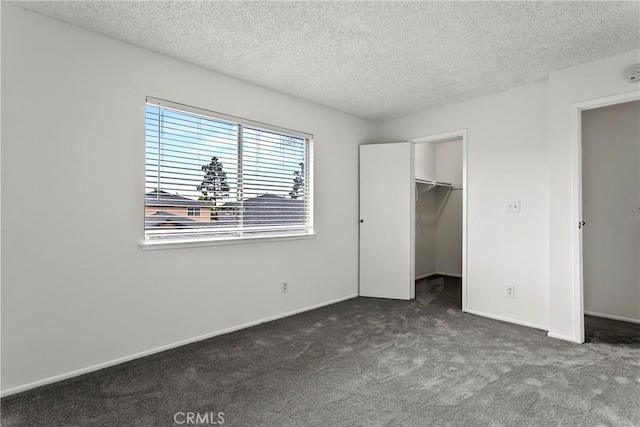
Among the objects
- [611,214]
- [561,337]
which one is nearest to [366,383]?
[561,337]

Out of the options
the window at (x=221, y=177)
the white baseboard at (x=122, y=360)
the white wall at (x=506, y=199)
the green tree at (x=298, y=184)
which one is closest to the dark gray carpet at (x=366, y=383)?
the white baseboard at (x=122, y=360)

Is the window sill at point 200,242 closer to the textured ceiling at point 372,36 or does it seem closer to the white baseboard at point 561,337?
the textured ceiling at point 372,36

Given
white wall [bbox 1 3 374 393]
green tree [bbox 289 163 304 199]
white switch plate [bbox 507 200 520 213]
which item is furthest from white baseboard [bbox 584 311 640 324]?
white wall [bbox 1 3 374 393]

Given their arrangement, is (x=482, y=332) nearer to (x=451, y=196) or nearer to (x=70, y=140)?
(x=451, y=196)

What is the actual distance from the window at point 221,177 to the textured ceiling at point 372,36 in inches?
20.4

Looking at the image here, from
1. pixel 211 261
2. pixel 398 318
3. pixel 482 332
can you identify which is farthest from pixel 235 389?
pixel 482 332

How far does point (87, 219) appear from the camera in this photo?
242 centimetres

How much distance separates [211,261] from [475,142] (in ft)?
9.89

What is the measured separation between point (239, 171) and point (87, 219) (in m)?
1.33

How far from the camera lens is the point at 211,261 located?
10.2 feet

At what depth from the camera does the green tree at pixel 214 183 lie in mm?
3102

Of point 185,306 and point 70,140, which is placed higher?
point 70,140

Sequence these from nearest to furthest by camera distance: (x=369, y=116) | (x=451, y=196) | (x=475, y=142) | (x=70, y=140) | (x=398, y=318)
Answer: (x=70, y=140)
(x=398, y=318)
(x=475, y=142)
(x=369, y=116)
(x=451, y=196)

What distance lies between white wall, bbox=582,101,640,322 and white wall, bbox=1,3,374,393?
3622 millimetres
